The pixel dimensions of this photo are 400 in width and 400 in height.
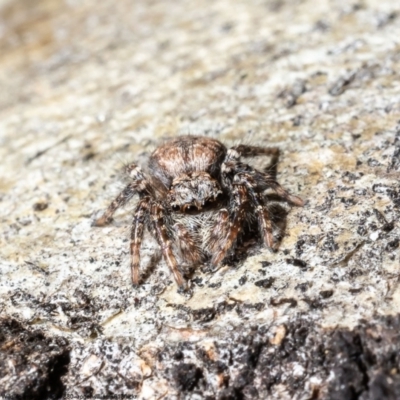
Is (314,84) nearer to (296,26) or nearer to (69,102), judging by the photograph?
(296,26)

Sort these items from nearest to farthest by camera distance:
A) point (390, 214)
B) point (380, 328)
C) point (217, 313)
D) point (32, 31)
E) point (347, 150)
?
1. point (380, 328)
2. point (217, 313)
3. point (390, 214)
4. point (347, 150)
5. point (32, 31)

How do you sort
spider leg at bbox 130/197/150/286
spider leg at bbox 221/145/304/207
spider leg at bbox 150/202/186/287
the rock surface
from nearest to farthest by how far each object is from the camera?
the rock surface
spider leg at bbox 150/202/186/287
spider leg at bbox 130/197/150/286
spider leg at bbox 221/145/304/207

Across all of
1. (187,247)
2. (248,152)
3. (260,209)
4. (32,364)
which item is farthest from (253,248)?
(32,364)

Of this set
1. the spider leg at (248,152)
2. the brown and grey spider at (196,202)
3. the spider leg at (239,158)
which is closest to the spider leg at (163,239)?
the brown and grey spider at (196,202)

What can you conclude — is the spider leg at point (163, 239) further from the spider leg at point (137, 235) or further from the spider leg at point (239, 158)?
the spider leg at point (239, 158)

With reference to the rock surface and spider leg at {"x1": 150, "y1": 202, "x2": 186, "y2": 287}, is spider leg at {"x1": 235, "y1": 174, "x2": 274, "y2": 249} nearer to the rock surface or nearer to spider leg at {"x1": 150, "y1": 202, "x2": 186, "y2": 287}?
the rock surface

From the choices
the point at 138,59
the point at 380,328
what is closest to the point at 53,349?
the point at 380,328

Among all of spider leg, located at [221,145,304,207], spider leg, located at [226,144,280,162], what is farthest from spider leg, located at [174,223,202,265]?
spider leg, located at [226,144,280,162]
